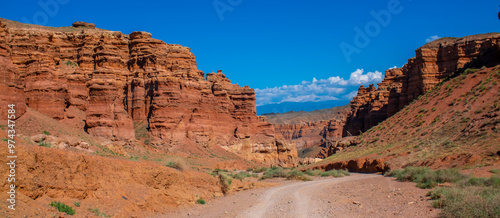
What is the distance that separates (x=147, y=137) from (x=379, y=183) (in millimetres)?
36787

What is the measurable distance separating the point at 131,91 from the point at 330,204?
45428 mm

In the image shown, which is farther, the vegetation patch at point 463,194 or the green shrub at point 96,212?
the green shrub at point 96,212

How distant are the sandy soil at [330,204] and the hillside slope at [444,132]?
5.41 metres

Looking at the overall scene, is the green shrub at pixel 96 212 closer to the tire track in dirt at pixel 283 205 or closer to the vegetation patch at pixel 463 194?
the tire track in dirt at pixel 283 205

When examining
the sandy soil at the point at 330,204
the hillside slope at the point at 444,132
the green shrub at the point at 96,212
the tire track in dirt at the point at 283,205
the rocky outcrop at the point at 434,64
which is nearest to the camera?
the green shrub at the point at 96,212

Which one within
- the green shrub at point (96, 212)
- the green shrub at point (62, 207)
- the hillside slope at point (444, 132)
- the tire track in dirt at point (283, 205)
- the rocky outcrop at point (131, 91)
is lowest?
the tire track in dirt at point (283, 205)

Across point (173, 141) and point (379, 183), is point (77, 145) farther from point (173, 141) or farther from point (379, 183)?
point (173, 141)

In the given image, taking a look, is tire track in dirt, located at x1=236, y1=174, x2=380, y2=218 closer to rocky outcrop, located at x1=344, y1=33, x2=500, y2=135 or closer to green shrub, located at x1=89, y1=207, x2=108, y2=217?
green shrub, located at x1=89, y1=207, x2=108, y2=217

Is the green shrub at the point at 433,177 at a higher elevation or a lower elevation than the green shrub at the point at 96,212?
higher

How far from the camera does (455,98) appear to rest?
127 feet

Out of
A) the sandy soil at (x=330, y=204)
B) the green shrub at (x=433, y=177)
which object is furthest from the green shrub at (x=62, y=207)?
the green shrub at (x=433, y=177)

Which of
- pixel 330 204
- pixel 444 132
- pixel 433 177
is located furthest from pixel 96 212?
pixel 444 132

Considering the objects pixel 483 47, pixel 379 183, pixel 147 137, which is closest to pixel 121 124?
pixel 147 137

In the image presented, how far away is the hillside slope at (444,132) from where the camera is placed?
23.1 m
